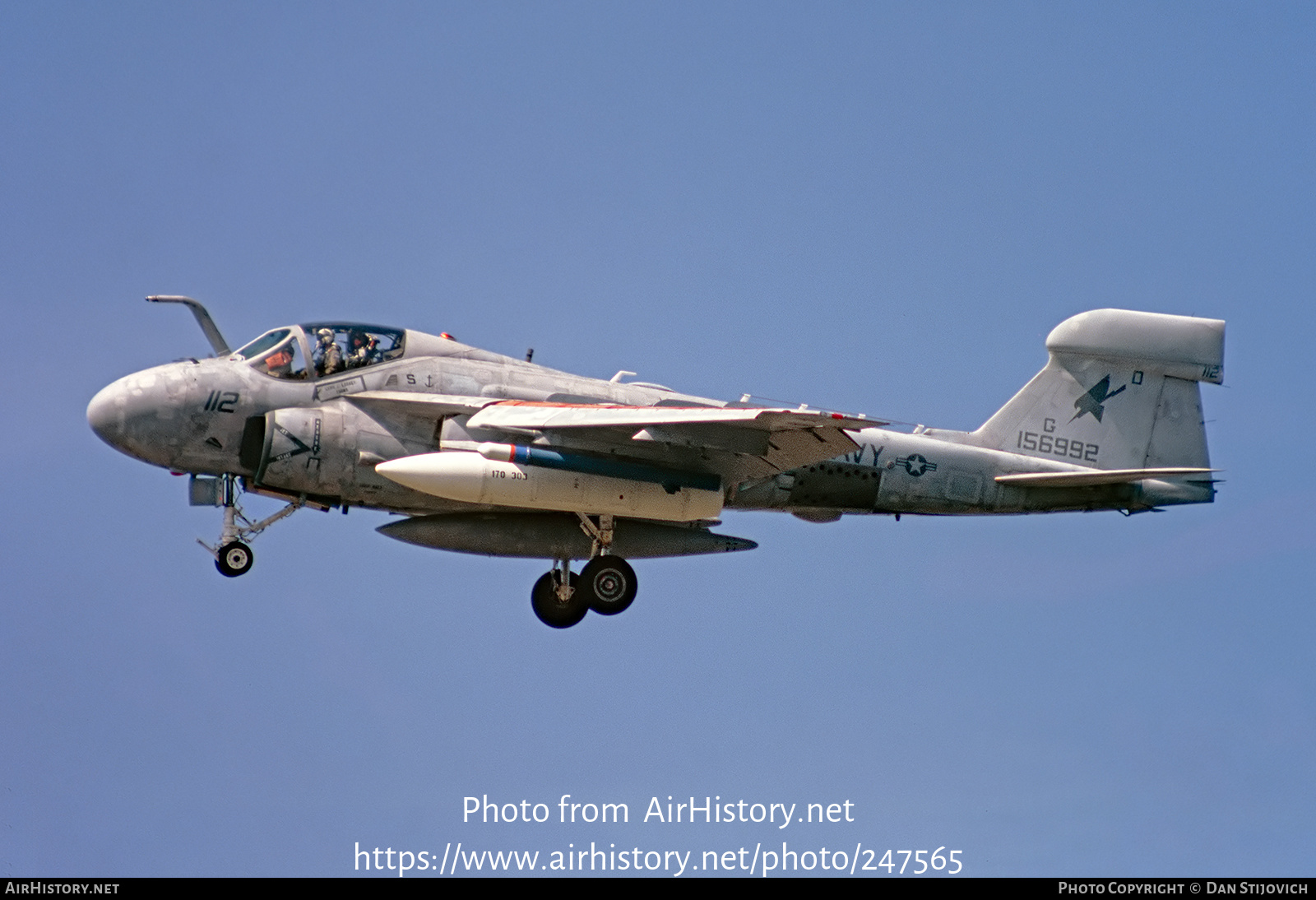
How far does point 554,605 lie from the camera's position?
2631 centimetres

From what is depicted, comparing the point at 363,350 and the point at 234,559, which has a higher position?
the point at 363,350

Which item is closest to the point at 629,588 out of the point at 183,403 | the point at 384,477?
the point at 384,477

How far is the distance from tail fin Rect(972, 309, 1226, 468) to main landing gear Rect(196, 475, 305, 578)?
9.87 m

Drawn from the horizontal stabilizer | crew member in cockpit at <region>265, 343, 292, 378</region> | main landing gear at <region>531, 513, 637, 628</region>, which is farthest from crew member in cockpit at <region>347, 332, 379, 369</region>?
the horizontal stabilizer

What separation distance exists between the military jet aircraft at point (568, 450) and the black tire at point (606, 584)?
0.08ft

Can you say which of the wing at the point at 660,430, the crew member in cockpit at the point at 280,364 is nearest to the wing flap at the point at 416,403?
the wing at the point at 660,430

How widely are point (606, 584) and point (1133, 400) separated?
7.68m

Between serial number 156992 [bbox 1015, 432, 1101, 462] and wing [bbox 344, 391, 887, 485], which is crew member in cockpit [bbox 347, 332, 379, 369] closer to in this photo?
wing [bbox 344, 391, 887, 485]

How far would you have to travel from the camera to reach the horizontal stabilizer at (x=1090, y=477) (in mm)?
26141

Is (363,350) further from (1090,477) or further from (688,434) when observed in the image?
(1090,477)

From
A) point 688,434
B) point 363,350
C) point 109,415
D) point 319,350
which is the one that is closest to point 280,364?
point 319,350

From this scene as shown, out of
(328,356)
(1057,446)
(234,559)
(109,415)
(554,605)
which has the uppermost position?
(328,356)

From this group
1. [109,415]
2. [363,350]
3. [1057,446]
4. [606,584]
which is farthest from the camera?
[1057,446]
